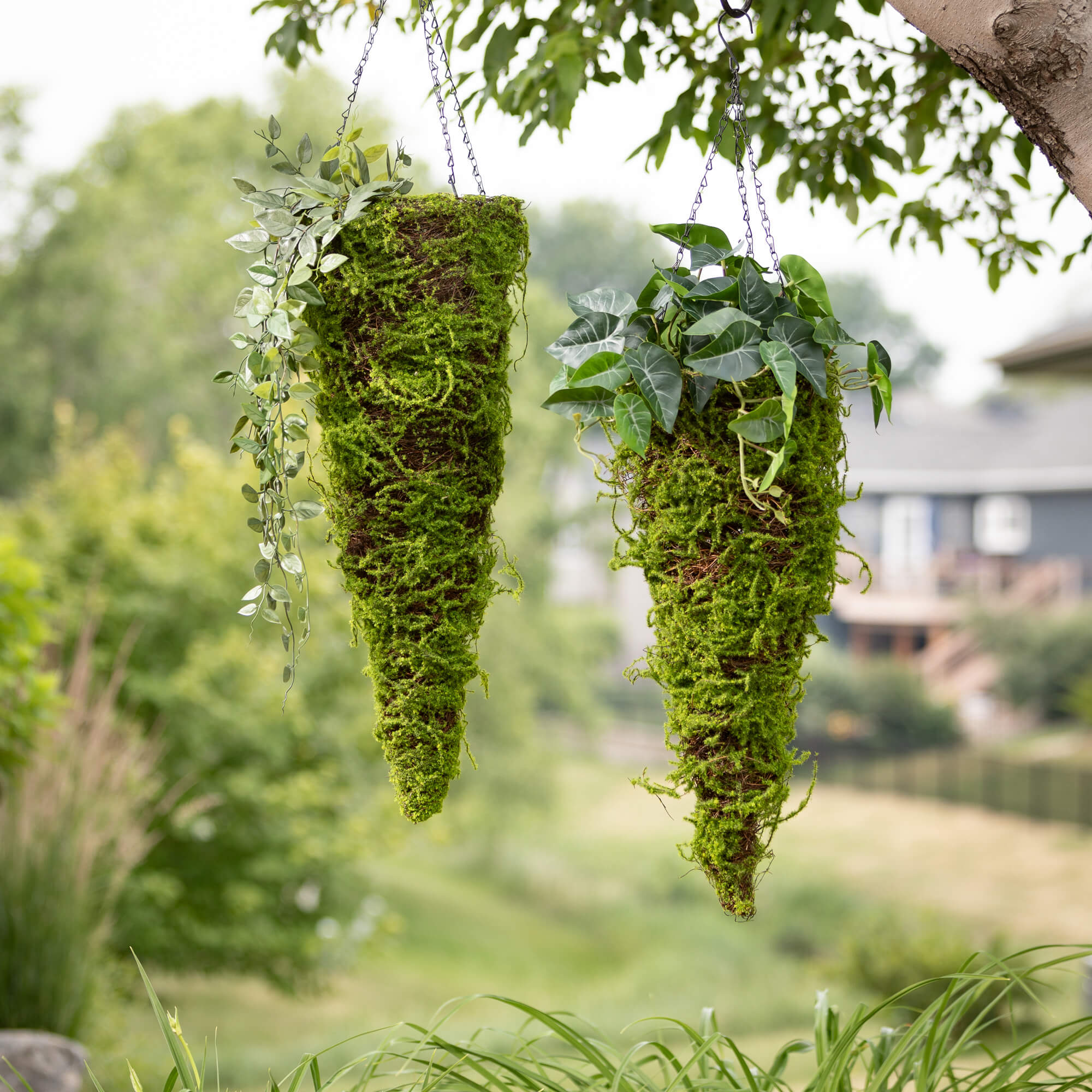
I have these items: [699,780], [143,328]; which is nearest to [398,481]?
[699,780]

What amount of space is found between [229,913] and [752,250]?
16.4ft

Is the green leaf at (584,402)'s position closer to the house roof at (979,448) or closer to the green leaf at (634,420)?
the green leaf at (634,420)

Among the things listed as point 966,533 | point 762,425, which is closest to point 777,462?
point 762,425

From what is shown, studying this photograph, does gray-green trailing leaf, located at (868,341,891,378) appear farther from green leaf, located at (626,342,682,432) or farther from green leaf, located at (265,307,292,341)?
green leaf, located at (265,307,292,341)

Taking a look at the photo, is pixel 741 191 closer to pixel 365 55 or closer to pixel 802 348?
pixel 802 348

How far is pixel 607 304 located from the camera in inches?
45.5

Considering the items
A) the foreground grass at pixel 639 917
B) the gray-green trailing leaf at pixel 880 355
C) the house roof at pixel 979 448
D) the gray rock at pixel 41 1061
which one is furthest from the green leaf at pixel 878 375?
the house roof at pixel 979 448

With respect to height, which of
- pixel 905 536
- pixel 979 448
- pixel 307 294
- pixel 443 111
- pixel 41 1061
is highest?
pixel 979 448

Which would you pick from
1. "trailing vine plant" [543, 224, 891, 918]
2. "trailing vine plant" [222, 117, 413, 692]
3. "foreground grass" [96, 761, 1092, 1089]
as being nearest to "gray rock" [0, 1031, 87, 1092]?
"trailing vine plant" [222, 117, 413, 692]

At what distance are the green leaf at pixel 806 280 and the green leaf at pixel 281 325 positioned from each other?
0.57 m

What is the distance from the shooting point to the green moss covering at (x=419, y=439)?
1.14 meters

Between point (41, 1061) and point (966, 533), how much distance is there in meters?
14.4

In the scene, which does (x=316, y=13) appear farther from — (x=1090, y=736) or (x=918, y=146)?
(x=1090, y=736)

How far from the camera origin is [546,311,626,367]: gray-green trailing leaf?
1.13 meters
